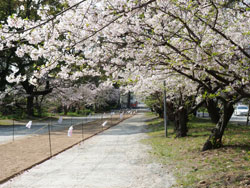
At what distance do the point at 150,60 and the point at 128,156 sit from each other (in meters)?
4.36

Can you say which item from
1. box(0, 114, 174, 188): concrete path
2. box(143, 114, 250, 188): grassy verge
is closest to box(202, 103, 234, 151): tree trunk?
box(143, 114, 250, 188): grassy verge

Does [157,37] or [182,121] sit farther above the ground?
[157,37]

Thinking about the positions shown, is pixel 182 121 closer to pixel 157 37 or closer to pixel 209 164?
pixel 209 164

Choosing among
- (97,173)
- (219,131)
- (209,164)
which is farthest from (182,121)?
(97,173)

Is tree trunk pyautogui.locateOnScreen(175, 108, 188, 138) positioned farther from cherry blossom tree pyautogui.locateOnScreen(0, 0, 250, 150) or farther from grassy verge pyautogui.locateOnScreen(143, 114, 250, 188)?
cherry blossom tree pyautogui.locateOnScreen(0, 0, 250, 150)

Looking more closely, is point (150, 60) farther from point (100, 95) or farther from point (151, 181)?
point (100, 95)

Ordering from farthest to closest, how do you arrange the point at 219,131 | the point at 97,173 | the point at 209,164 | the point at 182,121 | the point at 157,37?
1. the point at 182,121
2. the point at 219,131
3. the point at 209,164
4. the point at 97,173
5. the point at 157,37

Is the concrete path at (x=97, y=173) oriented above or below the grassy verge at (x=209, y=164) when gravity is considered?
below

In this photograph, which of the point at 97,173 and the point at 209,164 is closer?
the point at 97,173

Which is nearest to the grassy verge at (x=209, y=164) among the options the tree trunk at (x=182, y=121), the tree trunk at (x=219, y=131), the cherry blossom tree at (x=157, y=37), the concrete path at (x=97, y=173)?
the tree trunk at (x=219, y=131)

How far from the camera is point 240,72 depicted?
6.80 m

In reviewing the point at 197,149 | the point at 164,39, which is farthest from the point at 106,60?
the point at 197,149

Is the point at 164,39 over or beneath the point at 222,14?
beneath

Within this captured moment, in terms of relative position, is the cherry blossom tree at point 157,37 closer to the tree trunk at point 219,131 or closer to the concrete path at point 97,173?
the tree trunk at point 219,131
